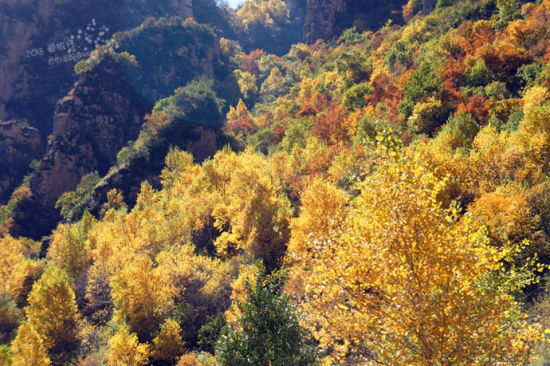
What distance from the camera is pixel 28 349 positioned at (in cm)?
3102

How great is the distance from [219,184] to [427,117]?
1258 inches

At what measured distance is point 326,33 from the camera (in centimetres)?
15362

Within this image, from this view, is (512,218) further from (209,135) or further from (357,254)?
(209,135)

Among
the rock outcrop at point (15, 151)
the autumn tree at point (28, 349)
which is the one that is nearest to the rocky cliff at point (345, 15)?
the rock outcrop at point (15, 151)

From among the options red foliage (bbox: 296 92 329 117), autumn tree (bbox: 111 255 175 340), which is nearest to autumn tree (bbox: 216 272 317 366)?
autumn tree (bbox: 111 255 175 340)

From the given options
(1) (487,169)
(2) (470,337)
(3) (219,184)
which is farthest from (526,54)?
(2) (470,337)

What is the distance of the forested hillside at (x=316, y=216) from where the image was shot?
36.8ft

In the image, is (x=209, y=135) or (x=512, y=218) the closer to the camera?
(x=512, y=218)

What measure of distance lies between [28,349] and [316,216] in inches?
1050

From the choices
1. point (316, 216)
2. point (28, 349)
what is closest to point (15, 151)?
point (28, 349)

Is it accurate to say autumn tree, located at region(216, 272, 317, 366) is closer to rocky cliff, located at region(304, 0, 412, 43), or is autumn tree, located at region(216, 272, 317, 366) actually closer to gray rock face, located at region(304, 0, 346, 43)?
rocky cliff, located at region(304, 0, 412, 43)

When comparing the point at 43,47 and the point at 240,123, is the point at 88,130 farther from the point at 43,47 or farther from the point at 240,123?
the point at 43,47

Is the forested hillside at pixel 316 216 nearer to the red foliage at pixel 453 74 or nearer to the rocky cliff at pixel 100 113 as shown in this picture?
the red foliage at pixel 453 74

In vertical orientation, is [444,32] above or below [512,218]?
above
